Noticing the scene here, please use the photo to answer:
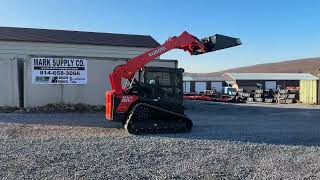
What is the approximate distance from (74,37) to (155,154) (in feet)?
82.8

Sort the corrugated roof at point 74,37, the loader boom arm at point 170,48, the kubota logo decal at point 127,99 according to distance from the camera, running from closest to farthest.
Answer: the kubota logo decal at point 127,99 → the loader boom arm at point 170,48 → the corrugated roof at point 74,37

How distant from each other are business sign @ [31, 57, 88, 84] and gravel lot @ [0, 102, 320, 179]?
751 cm

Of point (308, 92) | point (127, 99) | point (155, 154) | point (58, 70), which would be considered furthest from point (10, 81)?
point (308, 92)

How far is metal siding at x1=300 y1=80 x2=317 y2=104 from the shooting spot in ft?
137

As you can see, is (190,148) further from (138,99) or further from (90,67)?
(90,67)

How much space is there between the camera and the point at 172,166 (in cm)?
948

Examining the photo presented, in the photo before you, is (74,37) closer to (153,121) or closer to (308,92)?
(153,121)

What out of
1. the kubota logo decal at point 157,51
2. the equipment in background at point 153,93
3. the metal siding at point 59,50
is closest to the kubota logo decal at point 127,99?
the equipment in background at point 153,93

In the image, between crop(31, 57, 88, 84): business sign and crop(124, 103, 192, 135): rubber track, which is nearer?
crop(124, 103, 192, 135): rubber track

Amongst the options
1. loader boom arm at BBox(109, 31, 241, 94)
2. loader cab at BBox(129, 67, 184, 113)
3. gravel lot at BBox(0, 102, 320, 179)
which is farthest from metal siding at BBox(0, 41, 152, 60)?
loader cab at BBox(129, 67, 184, 113)

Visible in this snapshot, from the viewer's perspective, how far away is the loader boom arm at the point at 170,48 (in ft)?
50.8

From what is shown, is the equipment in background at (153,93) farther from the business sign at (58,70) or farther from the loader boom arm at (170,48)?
the business sign at (58,70)

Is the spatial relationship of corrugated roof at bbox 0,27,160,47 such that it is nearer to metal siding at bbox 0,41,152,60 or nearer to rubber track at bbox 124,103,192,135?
metal siding at bbox 0,41,152,60

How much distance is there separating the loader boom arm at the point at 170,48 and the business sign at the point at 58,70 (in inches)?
339
